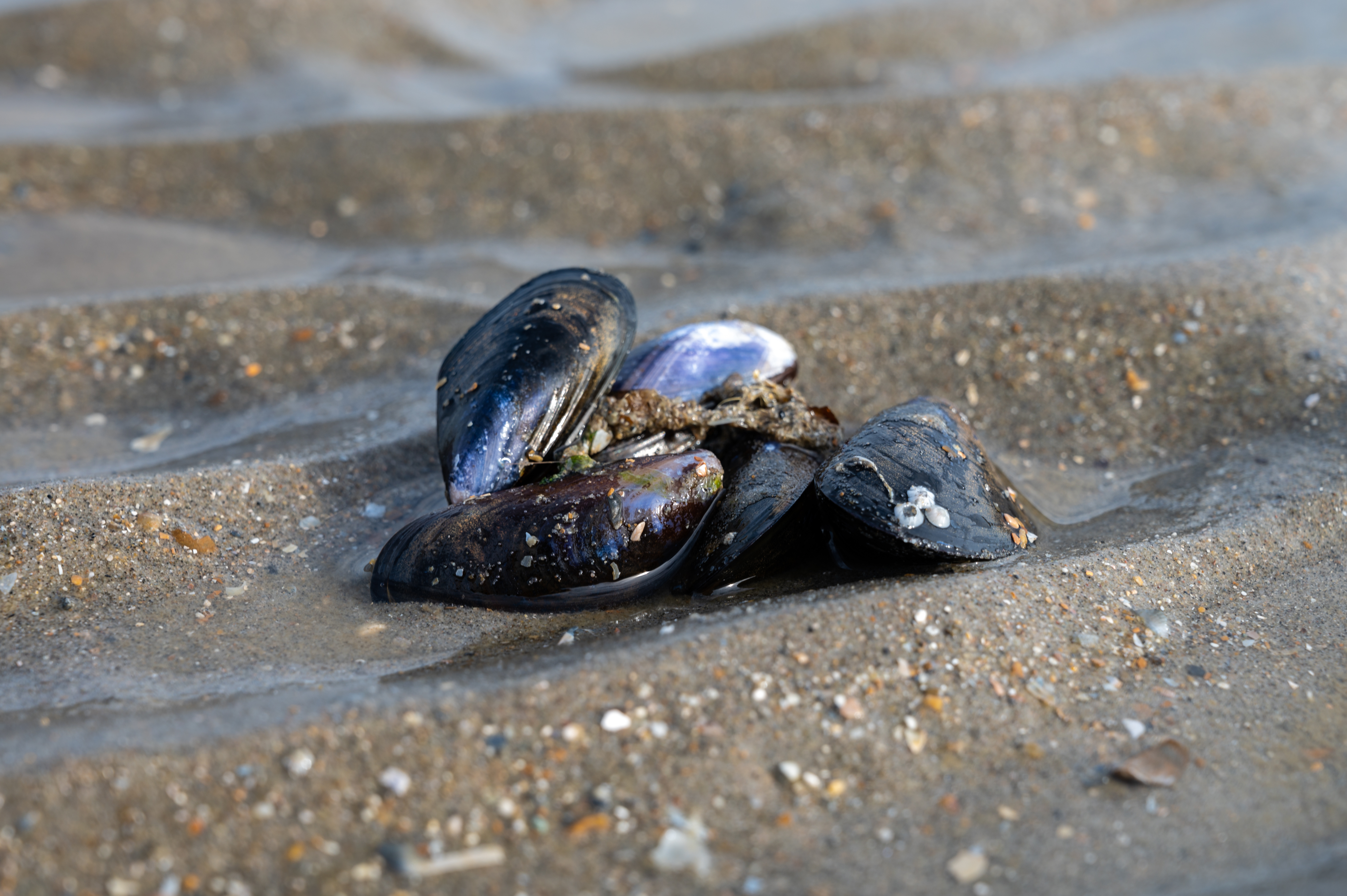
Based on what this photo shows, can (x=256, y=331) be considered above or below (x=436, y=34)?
below

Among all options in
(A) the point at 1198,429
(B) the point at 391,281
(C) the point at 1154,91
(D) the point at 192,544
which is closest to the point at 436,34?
(B) the point at 391,281

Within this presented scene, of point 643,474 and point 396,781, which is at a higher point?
point 643,474

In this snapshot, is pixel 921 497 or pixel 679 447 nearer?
pixel 921 497

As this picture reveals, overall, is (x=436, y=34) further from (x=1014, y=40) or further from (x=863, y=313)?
(x=863, y=313)

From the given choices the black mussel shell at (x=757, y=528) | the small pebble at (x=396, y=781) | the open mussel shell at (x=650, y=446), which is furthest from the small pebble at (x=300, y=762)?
the open mussel shell at (x=650, y=446)

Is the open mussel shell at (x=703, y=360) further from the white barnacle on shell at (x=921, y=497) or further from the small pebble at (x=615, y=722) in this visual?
the small pebble at (x=615, y=722)

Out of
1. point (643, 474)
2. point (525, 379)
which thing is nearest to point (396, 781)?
point (643, 474)

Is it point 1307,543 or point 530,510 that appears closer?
point 530,510

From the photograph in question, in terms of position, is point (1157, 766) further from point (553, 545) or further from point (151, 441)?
point (151, 441)
